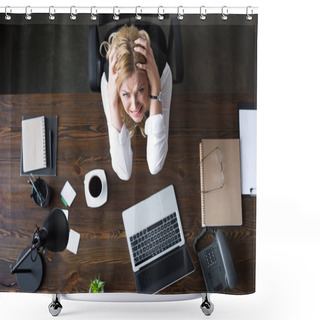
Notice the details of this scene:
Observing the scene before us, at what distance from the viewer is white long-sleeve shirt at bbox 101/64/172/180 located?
165 cm

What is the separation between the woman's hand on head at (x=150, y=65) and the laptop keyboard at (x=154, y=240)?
595mm

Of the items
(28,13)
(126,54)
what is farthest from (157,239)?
(28,13)

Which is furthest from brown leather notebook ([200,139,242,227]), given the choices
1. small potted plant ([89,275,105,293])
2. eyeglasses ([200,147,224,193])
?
small potted plant ([89,275,105,293])

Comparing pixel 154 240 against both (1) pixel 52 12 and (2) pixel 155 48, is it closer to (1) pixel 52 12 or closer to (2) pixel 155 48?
(2) pixel 155 48

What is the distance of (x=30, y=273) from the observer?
5.58 feet

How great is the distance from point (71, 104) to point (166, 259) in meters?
0.85

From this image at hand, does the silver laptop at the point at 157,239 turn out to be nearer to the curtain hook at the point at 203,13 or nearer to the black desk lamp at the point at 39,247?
the black desk lamp at the point at 39,247

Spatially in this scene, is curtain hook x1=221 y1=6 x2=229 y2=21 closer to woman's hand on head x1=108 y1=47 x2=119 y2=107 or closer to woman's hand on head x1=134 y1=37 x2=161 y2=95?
woman's hand on head x1=134 y1=37 x2=161 y2=95

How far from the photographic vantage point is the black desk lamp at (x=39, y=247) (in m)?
1.69

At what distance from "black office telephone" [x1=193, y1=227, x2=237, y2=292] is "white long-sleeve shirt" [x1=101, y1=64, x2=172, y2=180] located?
408 mm

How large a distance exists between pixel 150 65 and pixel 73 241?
2.91 feet

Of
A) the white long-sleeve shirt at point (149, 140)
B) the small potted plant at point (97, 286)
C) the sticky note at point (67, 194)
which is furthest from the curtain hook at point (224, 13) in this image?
the small potted plant at point (97, 286)

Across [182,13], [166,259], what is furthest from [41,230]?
[182,13]

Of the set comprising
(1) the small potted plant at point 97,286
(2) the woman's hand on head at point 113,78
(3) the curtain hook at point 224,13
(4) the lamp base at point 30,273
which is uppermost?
(3) the curtain hook at point 224,13
